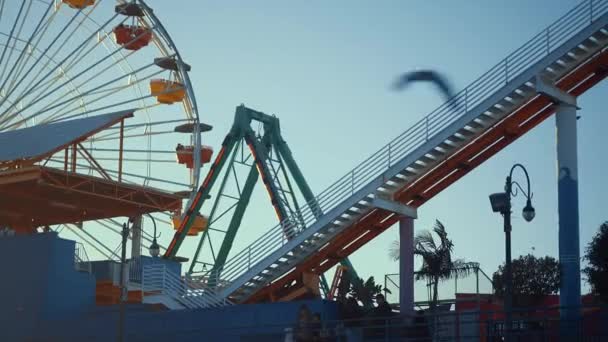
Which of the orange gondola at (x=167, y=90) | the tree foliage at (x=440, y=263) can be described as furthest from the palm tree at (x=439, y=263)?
the orange gondola at (x=167, y=90)

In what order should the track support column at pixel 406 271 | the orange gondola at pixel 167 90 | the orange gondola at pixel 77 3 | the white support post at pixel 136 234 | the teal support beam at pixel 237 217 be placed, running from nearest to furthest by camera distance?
the track support column at pixel 406 271, the teal support beam at pixel 237 217, the white support post at pixel 136 234, the orange gondola at pixel 77 3, the orange gondola at pixel 167 90

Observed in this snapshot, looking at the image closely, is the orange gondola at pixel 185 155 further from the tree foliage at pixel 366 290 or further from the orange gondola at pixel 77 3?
the tree foliage at pixel 366 290

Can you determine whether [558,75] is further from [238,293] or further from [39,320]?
[39,320]

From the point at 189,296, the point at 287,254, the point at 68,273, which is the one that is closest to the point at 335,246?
the point at 287,254

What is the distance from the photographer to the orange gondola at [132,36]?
55.6 meters

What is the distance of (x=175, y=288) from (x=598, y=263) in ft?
45.0

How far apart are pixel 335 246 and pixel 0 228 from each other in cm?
1628

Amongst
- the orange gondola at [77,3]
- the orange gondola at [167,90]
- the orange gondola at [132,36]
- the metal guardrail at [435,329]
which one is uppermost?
the orange gondola at [77,3]

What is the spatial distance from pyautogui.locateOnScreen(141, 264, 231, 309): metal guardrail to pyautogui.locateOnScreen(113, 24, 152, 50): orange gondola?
12554mm

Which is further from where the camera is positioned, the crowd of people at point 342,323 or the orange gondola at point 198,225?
the orange gondola at point 198,225

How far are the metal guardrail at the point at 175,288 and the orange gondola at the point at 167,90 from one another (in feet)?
37.7

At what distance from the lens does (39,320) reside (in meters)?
44.1

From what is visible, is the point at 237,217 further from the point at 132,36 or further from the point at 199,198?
the point at 132,36

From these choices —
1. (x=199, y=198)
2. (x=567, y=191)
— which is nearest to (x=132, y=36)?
(x=199, y=198)
